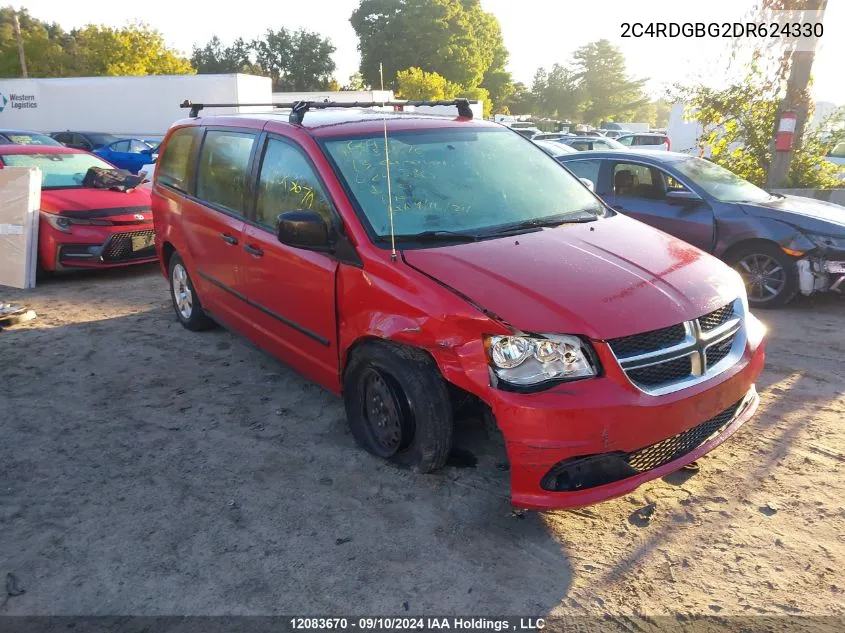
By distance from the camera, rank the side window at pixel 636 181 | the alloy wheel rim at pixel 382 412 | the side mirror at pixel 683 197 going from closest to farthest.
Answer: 1. the alloy wheel rim at pixel 382 412
2. the side mirror at pixel 683 197
3. the side window at pixel 636 181

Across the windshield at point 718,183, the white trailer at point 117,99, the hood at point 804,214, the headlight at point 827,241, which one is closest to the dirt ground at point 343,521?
the headlight at point 827,241

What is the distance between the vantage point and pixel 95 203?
7.87 meters

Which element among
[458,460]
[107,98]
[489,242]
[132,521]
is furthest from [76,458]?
[107,98]

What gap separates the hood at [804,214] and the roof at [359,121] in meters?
3.37

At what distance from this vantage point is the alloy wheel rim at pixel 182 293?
19.1ft

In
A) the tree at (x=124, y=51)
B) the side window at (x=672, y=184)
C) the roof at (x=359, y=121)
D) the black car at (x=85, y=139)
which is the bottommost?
the black car at (x=85, y=139)

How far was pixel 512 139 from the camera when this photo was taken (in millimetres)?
4531

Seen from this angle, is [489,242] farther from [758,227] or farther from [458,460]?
[758,227]

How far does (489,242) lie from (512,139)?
1353 mm

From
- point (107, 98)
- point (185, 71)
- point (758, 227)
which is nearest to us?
point (758, 227)

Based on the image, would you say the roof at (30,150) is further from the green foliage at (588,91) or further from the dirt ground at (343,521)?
the green foliage at (588,91)

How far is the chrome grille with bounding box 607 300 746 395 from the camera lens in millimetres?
2846

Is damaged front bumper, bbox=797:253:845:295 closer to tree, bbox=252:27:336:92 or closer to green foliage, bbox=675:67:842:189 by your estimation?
green foliage, bbox=675:67:842:189

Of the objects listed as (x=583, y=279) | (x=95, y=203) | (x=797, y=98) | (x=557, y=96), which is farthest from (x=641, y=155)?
(x=557, y=96)
